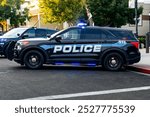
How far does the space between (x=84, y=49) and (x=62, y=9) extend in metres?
18.7

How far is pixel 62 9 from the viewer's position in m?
32.3

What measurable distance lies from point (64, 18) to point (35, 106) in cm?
2635

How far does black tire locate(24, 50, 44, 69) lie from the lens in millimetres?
14336

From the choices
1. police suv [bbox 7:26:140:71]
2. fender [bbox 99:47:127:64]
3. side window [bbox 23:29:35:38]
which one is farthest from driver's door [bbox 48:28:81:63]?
side window [bbox 23:29:35:38]

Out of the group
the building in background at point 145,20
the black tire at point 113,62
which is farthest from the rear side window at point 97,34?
the building in background at point 145,20

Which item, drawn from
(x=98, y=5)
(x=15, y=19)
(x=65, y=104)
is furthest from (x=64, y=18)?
(x=65, y=104)

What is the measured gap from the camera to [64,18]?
32719 mm

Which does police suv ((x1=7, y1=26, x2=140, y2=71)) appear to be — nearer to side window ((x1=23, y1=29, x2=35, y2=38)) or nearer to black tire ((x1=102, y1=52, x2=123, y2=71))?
black tire ((x1=102, y1=52, x2=123, y2=71))

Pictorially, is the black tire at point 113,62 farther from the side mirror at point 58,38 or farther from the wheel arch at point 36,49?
the wheel arch at point 36,49

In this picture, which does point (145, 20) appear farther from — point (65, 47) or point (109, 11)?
point (65, 47)

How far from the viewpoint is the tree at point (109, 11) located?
29.2m

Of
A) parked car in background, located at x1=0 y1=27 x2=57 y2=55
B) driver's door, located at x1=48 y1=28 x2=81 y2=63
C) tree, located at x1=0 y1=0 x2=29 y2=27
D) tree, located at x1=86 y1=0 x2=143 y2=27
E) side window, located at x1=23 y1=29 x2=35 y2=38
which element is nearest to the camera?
driver's door, located at x1=48 y1=28 x2=81 y2=63

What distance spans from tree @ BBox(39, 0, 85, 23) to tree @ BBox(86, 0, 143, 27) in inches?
102

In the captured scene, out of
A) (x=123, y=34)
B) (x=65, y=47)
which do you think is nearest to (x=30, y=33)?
(x=65, y=47)
